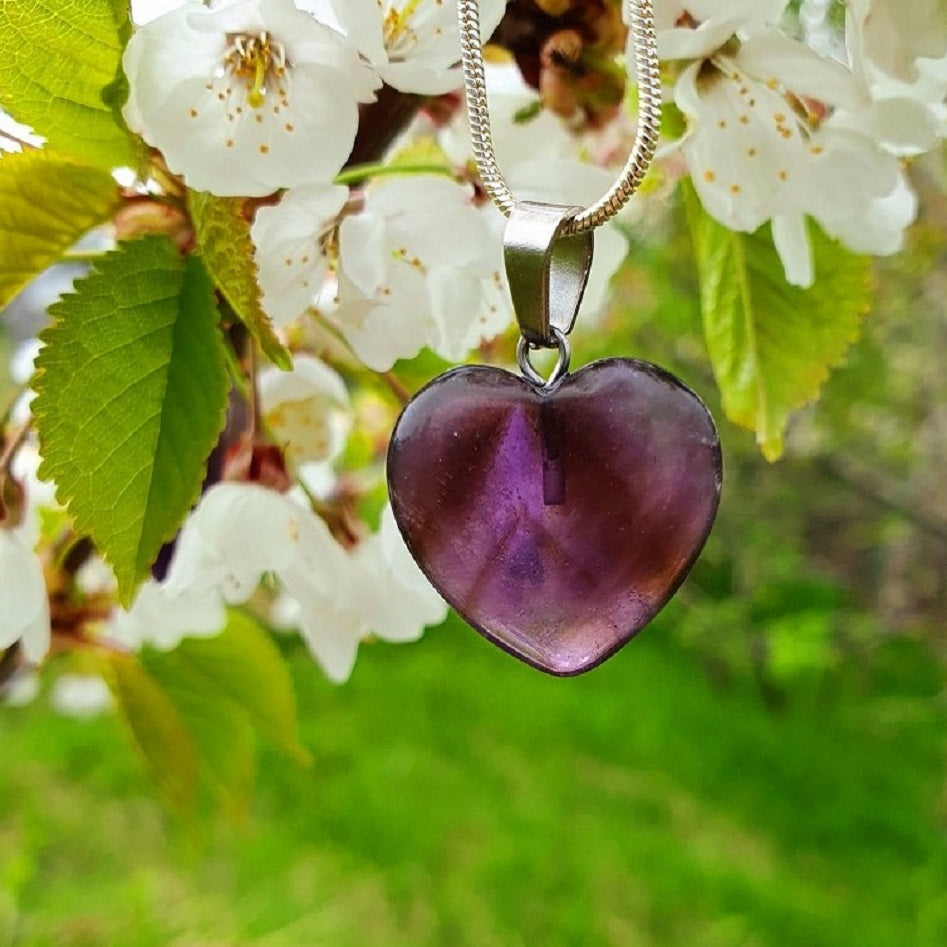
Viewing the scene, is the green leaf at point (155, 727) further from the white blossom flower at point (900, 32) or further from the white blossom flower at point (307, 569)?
the white blossom flower at point (900, 32)

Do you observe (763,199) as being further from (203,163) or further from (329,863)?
(329,863)

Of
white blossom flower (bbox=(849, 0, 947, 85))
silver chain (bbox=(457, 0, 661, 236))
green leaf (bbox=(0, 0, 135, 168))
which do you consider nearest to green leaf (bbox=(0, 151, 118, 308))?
green leaf (bbox=(0, 0, 135, 168))

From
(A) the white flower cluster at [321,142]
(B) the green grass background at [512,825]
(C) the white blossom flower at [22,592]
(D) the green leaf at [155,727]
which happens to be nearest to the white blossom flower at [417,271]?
(A) the white flower cluster at [321,142]

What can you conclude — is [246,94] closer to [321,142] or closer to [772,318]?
[321,142]

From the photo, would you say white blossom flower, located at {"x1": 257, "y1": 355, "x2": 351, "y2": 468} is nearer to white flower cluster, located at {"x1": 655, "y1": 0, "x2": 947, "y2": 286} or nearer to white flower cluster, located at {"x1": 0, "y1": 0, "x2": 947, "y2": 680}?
white flower cluster, located at {"x1": 0, "y1": 0, "x2": 947, "y2": 680}

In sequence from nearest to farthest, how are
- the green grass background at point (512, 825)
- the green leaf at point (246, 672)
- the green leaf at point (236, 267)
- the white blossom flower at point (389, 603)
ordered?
the green leaf at point (236, 267) < the white blossom flower at point (389, 603) < the green leaf at point (246, 672) < the green grass background at point (512, 825)

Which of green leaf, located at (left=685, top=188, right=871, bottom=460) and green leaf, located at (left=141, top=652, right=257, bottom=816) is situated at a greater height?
green leaf, located at (left=685, top=188, right=871, bottom=460)

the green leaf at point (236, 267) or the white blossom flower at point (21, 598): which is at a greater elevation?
the green leaf at point (236, 267)
